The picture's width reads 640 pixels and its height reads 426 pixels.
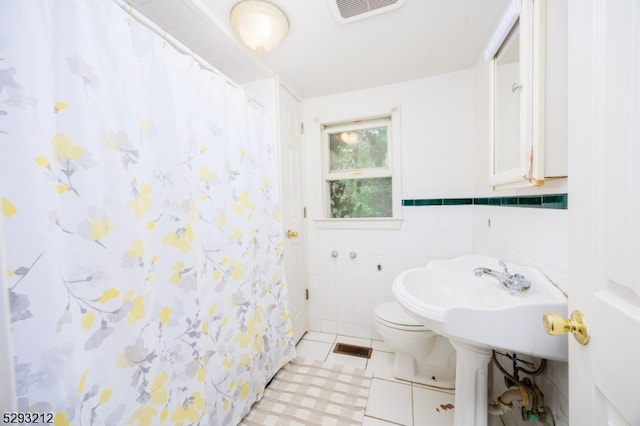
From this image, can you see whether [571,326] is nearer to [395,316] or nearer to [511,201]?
[511,201]

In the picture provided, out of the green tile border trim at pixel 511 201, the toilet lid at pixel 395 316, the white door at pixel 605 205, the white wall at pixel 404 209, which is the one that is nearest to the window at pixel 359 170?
the white wall at pixel 404 209

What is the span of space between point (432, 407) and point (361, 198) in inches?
57.9

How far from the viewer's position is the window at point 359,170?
198 cm

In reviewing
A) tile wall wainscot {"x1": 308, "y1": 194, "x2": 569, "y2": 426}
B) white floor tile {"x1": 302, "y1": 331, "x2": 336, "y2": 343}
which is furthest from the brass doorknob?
white floor tile {"x1": 302, "y1": 331, "x2": 336, "y2": 343}

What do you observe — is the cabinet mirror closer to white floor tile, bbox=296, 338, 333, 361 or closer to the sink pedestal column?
the sink pedestal column

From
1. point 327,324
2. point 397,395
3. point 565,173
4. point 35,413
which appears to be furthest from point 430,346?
point 35,413

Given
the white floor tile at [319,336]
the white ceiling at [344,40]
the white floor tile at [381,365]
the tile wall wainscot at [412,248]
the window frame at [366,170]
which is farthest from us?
the white floor tile at [319,336]

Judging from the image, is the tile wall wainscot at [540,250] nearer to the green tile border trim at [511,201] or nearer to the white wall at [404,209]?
the green tile border trim at [511,201]

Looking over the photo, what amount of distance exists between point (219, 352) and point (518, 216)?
1507mm

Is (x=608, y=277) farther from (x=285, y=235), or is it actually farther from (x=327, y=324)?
(x=327, y=324)

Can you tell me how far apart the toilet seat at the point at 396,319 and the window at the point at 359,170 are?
0.72 metres

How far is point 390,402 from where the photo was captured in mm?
1349

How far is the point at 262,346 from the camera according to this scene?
4.57ft

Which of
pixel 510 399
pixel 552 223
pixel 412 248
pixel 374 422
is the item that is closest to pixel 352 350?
A: pixel 374 422
